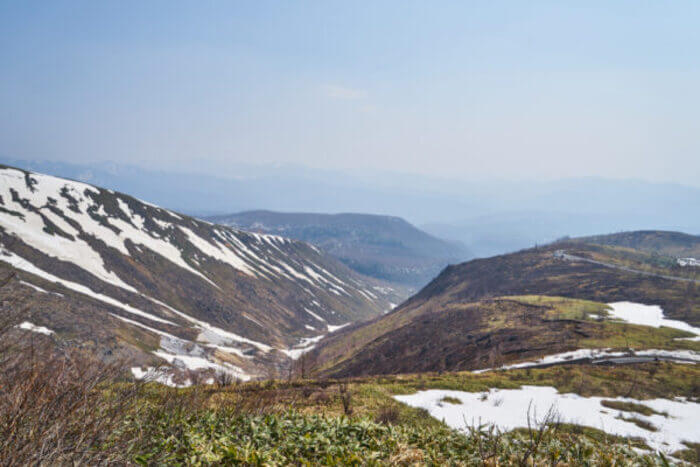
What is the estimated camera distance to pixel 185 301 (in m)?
116

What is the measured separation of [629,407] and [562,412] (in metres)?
5.98

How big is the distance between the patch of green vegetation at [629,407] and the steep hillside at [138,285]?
199 feet

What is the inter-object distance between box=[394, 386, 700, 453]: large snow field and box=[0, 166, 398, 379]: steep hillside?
52923mm

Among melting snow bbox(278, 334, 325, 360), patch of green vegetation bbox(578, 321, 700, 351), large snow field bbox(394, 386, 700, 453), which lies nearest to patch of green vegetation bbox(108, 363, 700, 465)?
large snow field bbox(394, 386, 700, 453)

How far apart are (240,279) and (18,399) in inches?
6223

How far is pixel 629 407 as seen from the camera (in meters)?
25.2

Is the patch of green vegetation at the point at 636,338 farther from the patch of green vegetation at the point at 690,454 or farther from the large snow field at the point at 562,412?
the patch of green vegetation at the point at 690,454

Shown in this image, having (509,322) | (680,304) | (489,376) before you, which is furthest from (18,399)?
(680,304)

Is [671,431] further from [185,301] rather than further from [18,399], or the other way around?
[185,301]

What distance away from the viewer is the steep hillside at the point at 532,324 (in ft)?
173

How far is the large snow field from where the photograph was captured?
20094 mm

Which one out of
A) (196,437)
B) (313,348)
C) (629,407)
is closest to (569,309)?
(629,407)

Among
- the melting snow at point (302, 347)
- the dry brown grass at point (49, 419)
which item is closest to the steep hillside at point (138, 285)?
the melting snow at point (302, 347)

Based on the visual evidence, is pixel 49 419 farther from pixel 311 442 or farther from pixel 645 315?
pixel 645 315
